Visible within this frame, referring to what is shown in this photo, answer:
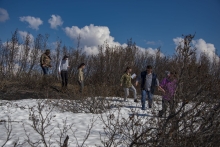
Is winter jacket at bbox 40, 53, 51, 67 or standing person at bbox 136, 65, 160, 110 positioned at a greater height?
winter jacket at bbox 40, 53, 51, 67

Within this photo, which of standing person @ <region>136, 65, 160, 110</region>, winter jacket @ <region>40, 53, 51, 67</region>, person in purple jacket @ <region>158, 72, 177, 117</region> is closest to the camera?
person in purple jacket @ <region>158, 72, 177, 117</region>

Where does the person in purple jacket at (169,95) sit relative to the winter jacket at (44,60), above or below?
below

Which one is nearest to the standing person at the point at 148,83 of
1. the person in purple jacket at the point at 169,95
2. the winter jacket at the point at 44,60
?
the person in purple jacket at the point at 169,95

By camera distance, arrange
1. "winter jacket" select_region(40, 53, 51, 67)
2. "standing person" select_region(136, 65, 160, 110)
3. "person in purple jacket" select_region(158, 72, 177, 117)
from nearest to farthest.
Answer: "person in purple jacket" select_region(158, 72, 177, 117)
"standing person" select_region(136, 65, 160, 110)
"winter jacket" select_region(40, 53, 51, 67)

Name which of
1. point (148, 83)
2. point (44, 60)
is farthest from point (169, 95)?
point (44, 60)

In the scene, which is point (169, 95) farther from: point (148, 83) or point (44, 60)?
point (44, 60)

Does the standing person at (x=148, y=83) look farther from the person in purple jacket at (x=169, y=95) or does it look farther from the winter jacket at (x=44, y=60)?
the winter jacket at (x=44, y=60)

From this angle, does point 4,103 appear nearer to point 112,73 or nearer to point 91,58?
point 112,73

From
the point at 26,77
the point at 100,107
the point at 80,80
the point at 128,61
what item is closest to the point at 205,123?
the point at 100,107

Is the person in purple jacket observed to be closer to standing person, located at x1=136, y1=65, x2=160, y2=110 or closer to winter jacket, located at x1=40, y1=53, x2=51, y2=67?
standing person, located at x1=136, y1=65, x2=160, y2=110

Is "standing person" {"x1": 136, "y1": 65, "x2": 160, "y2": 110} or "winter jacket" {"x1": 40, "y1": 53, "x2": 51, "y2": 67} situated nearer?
"standing person" {"x1": 136, "y1": 65, "x2": 160, "y2": 110}

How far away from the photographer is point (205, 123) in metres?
2.90

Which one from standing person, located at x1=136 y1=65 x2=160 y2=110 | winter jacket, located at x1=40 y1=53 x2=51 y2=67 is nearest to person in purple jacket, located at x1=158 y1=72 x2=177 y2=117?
standing person, located at x1=136 y1=65 x2=160 y2=110

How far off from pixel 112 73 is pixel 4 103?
769 centimetres
